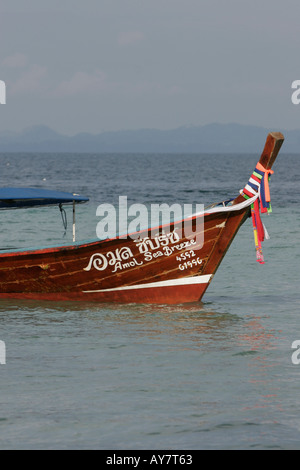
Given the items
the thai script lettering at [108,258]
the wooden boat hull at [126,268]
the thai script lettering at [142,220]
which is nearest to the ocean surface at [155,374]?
the wooden boat hull at [126,268]

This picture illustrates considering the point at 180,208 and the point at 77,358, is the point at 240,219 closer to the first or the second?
the point at 77,358

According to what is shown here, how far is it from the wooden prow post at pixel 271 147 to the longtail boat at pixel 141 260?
0.01 meters

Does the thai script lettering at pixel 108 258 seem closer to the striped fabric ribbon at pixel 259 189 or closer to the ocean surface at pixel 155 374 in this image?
the ocean surface at pixel 155 374

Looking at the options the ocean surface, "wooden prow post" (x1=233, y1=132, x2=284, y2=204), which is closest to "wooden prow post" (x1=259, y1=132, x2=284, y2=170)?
"wooden prow post" (x1=233, y1=132, x2=284, y2=204)

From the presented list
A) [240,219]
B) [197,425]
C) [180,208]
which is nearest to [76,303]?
[240,219]

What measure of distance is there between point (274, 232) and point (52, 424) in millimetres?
18924

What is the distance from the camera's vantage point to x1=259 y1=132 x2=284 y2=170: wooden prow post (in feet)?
37.0

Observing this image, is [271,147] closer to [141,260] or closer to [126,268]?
[141,260]

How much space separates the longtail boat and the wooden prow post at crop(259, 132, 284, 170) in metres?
0.01

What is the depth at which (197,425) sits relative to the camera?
22.9 ft

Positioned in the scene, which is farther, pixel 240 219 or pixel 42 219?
pixel 42 219

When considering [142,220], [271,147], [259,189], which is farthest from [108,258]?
[142,220]

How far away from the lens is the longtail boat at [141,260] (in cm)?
1177
